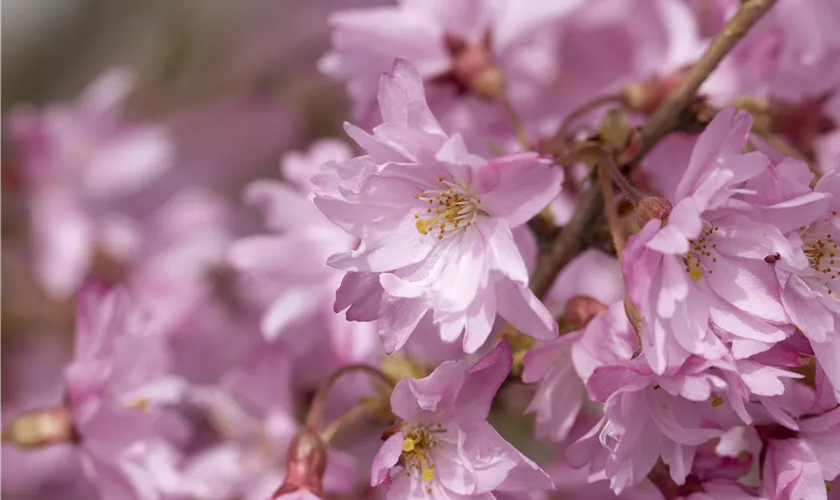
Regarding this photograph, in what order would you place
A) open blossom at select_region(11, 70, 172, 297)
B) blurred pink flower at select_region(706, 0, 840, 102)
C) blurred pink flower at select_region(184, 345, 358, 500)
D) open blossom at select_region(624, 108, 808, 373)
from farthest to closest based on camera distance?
open blossom at select_region(11, 70, 172, 297) → blurred pink flower at select_region(184, 345, 358, 500) → blurred pink flower at select_region(706, 0, 840, 102) → open blossom at select_region(624, 108, 808, 373)

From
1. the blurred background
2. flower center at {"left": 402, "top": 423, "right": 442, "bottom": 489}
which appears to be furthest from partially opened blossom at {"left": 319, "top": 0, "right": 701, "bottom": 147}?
the blurred background

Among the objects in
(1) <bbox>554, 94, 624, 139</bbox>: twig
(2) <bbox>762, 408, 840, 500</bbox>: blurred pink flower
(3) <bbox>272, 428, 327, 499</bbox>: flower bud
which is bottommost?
(2) <bbox>762, 408, 840, 500</bbox>: blurred pink flower

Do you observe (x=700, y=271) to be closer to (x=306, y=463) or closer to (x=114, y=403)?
(x=306, y=463)

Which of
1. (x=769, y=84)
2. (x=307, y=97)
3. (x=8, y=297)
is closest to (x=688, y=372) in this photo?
(x=769, y=84)

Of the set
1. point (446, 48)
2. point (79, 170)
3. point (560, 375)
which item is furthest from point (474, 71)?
point (79, 170)

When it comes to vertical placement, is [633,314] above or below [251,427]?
above

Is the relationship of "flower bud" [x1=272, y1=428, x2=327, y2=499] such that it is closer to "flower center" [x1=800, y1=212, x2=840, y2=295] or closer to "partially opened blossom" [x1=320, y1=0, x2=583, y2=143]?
"partially opened blossom" [x1=320, y1=0, x2=583, y2=143]

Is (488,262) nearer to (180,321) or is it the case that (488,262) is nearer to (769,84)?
(769,84)
